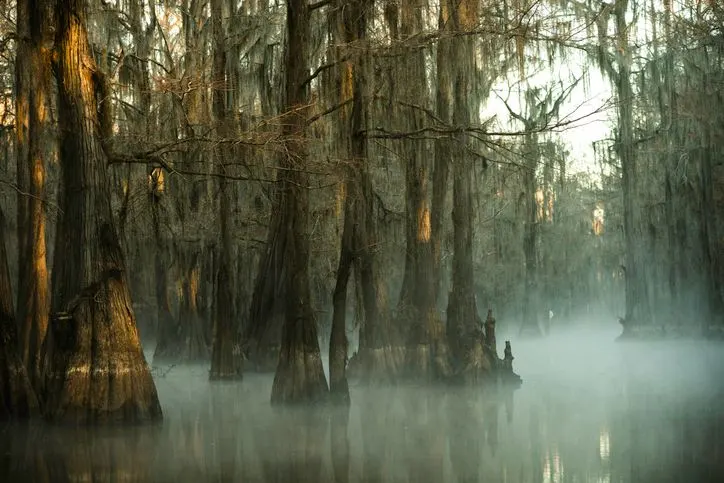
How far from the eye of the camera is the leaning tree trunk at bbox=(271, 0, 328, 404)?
1507 centimetres

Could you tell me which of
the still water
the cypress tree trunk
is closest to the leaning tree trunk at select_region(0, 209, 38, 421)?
the still water

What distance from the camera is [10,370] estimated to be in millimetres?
12898

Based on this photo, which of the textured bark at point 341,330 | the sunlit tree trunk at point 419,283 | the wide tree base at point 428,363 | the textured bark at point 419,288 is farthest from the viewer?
the wide tree base at point 428,363

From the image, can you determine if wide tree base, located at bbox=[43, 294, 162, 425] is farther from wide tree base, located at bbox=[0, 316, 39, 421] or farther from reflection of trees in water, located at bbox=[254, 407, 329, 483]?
reflection of trees in water, located at bbox=[254, 407, 329, 483]

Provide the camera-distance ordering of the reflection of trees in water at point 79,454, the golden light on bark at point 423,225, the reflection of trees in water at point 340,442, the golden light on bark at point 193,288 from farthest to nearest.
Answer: the golden light on bark at point 193,288
the golden light on bark at point 423,225
the reflection of trees in water at point 340,442
the reflection of trees in water at point 79,454

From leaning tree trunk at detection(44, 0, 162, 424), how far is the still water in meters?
0.48

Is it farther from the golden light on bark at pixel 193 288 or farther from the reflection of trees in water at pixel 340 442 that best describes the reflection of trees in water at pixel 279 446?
the golden light on bark at pixel 193 288

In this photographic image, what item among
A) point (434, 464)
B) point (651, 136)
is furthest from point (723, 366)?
point (434, 464)

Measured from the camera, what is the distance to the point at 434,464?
400 inches

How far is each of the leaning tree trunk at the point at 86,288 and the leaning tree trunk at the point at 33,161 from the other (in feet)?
4.17

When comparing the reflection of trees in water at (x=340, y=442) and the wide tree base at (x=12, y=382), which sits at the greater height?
the wide tree base at (x=12, y=382)

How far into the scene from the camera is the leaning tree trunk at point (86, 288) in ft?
42.1

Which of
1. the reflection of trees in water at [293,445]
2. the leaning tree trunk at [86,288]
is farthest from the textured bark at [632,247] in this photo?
the leaning tree trunk at [86,288]

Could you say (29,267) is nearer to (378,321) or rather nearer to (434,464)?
(378,321)
